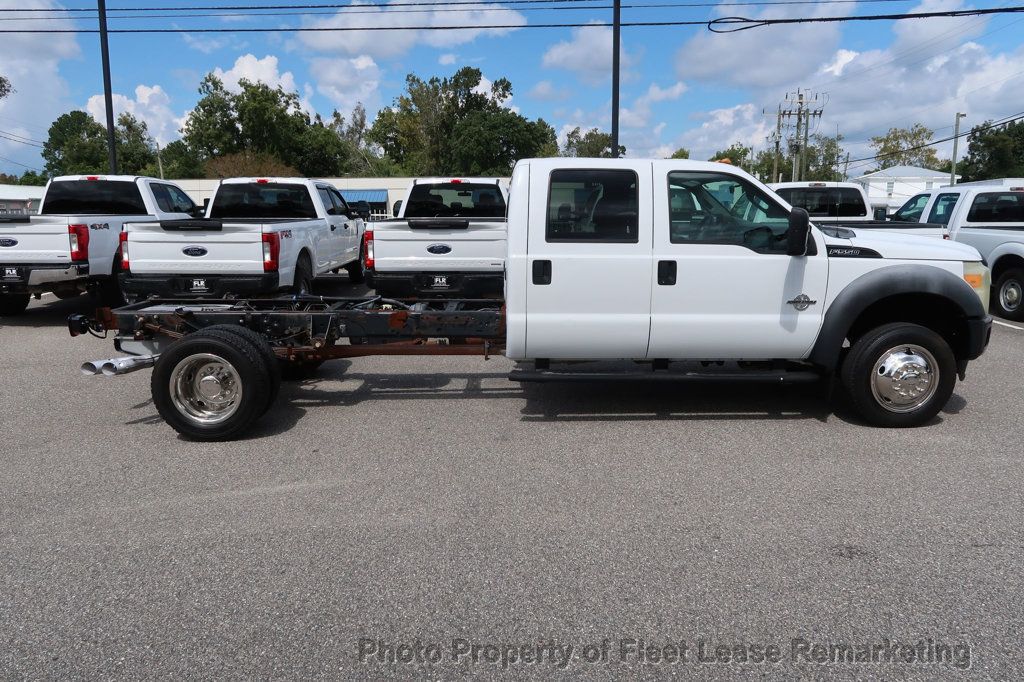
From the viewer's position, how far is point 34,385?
754 centimetres

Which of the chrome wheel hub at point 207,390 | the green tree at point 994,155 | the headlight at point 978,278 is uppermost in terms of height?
the green tree at point 994,155

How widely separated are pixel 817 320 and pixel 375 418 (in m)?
3.46

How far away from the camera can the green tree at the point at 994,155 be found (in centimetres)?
6831

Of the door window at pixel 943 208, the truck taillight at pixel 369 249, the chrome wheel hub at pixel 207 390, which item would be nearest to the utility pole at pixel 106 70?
the truck taillight at pixel 369 249

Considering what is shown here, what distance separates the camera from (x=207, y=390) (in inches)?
223

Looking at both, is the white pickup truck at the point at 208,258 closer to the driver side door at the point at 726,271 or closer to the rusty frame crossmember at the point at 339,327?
the rusty frame crossmember at the point at 339,327

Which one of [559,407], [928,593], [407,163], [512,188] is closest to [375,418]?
[559,407]

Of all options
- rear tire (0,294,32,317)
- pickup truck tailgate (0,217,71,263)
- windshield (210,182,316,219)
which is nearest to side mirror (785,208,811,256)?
windshield (210,182,316,219)

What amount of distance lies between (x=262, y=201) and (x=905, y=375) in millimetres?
9806

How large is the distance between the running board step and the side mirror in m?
0.91

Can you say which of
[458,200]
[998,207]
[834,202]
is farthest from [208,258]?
[998,207]

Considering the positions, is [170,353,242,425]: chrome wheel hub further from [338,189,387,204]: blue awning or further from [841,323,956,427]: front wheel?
[338,189,387,204]: blue awning

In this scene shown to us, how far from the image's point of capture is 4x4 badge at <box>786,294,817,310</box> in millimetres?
5680

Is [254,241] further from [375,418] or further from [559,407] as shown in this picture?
[559,407]
